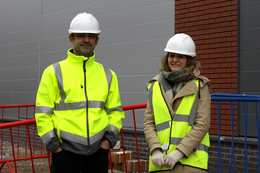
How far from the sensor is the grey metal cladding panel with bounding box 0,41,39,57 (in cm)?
937

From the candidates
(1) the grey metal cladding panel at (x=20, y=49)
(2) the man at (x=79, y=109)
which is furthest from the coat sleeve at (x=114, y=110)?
(1) the grey metal cladding panel at (x=20, y=49)

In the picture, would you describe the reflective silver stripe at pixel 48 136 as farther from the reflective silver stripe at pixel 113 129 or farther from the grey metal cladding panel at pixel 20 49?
the grey metal cladding panel at pixel 20 49

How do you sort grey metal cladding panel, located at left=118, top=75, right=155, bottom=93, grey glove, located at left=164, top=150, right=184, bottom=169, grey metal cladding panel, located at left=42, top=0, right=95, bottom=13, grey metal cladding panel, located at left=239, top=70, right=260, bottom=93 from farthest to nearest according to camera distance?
grey metal cladding panel, located at left=42, top=0, right=95, bottom=13 < grey metal cladding panel, located at left=118, top=75, right=155, bottom=93 < grey metal cladding panel, located at left=239, top=70, right=260, bottom=93 < grey glove, located at left=164, top=150, right=184, bottom=169

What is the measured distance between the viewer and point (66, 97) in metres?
2.70

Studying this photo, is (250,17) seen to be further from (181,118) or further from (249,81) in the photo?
(181,118)

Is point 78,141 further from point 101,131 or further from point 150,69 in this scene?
point 150,69

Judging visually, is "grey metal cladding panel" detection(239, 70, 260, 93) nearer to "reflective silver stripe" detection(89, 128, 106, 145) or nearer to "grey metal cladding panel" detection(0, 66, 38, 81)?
"reflective silver stripe" detection(89, 128, 106, 145)

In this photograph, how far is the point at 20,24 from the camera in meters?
9.81

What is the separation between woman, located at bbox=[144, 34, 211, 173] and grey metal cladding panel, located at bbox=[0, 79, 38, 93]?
7347 millimetres

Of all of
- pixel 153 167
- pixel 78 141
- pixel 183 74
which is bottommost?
pixel 153 167

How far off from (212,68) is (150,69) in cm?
145

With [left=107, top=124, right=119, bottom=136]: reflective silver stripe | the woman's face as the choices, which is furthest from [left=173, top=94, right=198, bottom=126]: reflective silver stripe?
[left=107, top=124, right=119, bottom=136]: reflective silver stripe

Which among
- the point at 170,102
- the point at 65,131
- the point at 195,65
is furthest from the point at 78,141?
the point at 195,65

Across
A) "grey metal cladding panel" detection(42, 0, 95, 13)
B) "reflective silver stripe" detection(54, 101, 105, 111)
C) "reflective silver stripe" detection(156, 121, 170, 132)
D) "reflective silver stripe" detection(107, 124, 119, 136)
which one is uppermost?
"grey metal cladding panel" detection(42, 0, 95, 13)
